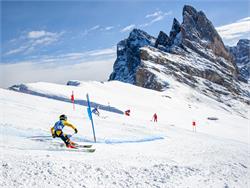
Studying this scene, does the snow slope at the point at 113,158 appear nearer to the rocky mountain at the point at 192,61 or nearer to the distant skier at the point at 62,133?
the distant skier at the point at 62,133

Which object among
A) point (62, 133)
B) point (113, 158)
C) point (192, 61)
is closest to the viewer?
point (113, 158)

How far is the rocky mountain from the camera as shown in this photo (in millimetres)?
118688

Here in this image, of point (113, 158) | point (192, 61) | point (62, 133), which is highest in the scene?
point (192, 61)

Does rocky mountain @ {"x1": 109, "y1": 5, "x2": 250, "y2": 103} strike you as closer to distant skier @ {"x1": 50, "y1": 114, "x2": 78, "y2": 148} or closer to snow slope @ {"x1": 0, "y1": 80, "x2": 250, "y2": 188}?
snow slope @ {"x1": 0, "y1": 80, "x2": 250, "y2": 188}

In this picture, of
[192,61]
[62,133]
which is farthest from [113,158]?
[192,61]

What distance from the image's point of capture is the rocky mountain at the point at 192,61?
119m

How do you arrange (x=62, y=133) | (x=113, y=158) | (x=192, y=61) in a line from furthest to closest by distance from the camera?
(x=192, y=61)
(x=62, y=133)
(x=113, y=158)

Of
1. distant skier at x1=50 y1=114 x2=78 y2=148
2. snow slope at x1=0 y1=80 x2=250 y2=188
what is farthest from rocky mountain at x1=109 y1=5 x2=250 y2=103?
distant skier at x1=50 y1=114 x2=78 y2=148

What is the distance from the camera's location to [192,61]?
6063 inches

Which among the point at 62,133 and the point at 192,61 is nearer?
the point at 62,133

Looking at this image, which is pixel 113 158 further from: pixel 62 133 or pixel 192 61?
pixel 192 61

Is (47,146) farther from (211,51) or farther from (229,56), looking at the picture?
(229,56)

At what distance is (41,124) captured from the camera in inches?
751

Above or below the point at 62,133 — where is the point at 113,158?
below
